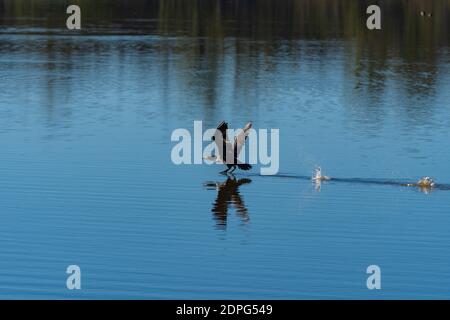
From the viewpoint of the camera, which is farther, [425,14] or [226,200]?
[425,14]

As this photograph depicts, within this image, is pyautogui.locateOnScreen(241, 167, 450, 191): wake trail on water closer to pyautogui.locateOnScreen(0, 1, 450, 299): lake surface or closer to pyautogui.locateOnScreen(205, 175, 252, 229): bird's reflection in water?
pyautogui.locateOnScreen(0, 1, 450, 299): lake surface

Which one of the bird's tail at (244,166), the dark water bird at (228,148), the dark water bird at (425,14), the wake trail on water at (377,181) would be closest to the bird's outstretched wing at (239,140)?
the dark water bird at (228,148)

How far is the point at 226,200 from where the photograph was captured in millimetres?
31875

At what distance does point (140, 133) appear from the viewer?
4131 centimetres

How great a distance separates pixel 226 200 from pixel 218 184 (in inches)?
69.5

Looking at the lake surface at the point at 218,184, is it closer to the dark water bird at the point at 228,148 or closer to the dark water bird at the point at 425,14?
the dark water bird at the point at 228,148

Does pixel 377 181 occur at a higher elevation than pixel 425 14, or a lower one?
lower

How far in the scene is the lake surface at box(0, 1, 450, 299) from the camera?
25109mm

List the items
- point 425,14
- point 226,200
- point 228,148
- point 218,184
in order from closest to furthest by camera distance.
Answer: point 226,200, point 218,184, point 228,148, point 425,14

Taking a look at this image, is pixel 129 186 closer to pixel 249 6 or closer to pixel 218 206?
pixel 218 206

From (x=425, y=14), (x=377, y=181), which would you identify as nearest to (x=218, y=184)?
(x=377, y=181)

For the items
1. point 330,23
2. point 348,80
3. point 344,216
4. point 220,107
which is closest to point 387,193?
point 344,216

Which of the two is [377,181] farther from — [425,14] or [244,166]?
[425,14]

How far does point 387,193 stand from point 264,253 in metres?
6.82
